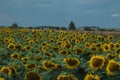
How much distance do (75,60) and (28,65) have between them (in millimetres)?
1055

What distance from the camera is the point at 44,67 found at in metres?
9.77

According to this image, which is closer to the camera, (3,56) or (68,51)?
(68,51)

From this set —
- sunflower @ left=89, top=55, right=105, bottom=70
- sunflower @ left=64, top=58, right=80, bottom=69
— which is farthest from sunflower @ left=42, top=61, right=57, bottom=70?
sunflower @ left=89, top=55, right=105, bottom=70

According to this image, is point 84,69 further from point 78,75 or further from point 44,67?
point 44,67

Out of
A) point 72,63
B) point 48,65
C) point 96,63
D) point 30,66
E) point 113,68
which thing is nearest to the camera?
point 113,68

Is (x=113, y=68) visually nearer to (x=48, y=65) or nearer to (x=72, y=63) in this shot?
(x=72, y=63)

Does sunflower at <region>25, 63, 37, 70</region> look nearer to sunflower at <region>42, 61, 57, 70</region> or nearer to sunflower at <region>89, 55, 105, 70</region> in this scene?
sunflower at <region>42, 61, 57, 70</region>

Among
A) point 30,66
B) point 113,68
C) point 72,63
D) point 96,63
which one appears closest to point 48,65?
point 30,66

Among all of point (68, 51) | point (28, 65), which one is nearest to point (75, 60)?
point (28, 65)

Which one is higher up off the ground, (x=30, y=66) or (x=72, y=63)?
(x=72, y=63)

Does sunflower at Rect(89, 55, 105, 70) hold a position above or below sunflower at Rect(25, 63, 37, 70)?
above

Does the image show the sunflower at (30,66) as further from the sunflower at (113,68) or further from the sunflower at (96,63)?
the sunflower at (113,68)

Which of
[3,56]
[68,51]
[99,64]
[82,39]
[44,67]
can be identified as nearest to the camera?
[99,64]

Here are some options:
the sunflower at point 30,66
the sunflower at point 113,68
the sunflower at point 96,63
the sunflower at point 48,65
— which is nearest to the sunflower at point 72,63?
the sunflower at point 48,65
